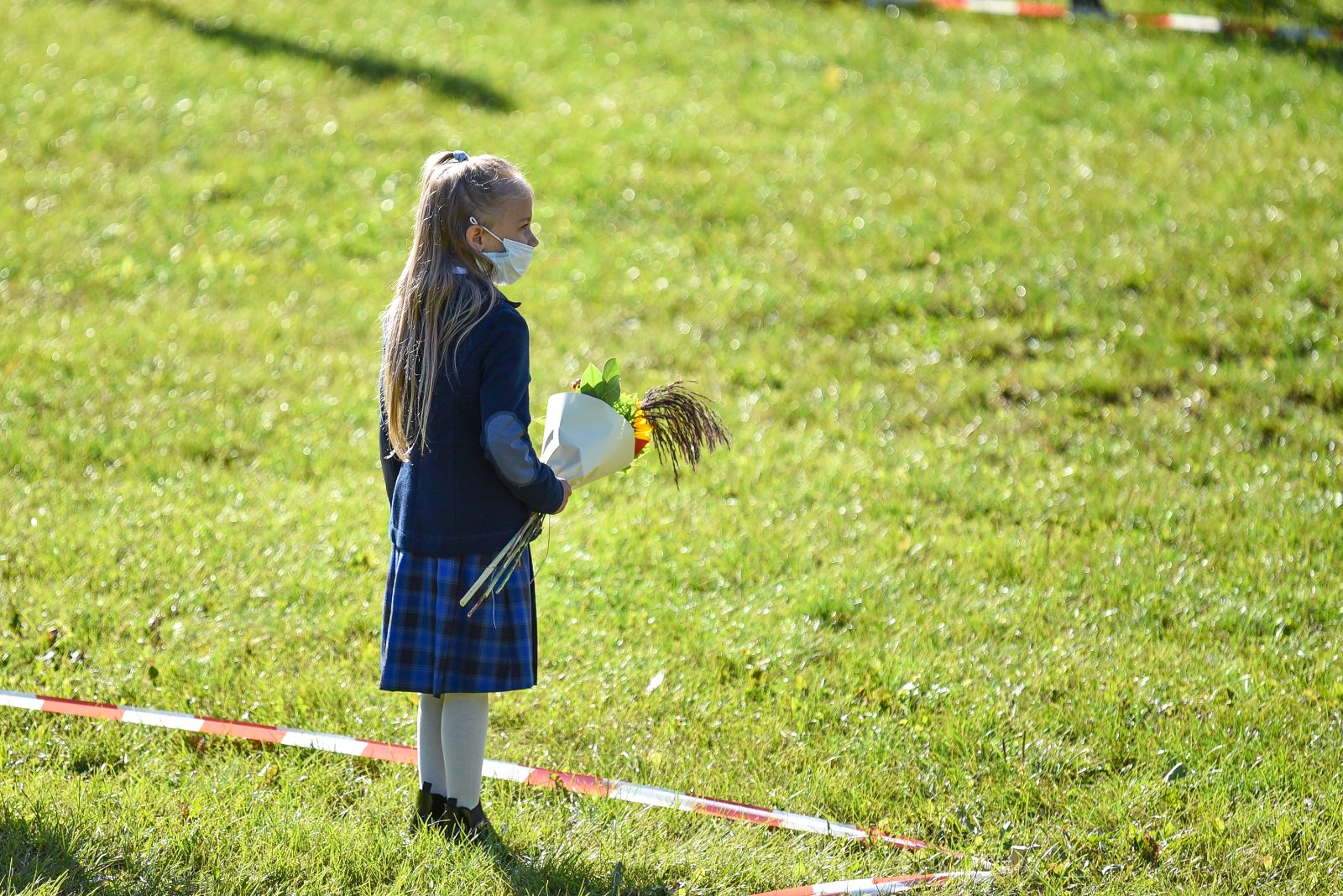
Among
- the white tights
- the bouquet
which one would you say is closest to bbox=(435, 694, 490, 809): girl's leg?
the white tights

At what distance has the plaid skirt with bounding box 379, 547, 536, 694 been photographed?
3.80 m

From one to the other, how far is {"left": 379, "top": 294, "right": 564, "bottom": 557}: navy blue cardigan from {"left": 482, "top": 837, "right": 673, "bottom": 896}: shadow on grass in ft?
3.09

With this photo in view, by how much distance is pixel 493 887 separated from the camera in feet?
12.6

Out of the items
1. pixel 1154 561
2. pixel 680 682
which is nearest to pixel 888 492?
pixel 1154 561

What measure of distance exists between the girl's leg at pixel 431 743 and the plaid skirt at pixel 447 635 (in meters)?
0.19

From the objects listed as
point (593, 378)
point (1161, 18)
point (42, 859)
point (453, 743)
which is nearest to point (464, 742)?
point (453, 743)

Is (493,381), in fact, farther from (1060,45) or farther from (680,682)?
(1060,45)

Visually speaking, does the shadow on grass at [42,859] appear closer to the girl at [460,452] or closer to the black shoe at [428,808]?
the black shoe at [428,808]

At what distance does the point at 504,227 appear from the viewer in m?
3.69

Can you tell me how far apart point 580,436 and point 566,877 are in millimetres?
1285

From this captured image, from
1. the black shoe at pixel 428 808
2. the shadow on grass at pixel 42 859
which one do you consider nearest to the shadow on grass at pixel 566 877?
the black shoe at pixel 428 808

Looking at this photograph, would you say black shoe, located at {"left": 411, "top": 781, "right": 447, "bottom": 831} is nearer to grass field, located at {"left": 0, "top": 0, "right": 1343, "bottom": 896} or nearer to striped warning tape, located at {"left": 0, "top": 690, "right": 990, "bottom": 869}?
grass field, located at {"left": 0, "top": 0, "right": 1343, "bottom": 896}

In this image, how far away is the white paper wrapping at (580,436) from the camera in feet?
12.5

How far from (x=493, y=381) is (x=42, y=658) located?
2490 millimetres
